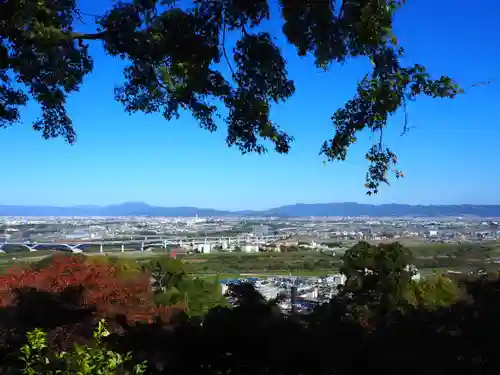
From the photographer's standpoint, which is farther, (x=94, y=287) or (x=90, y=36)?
(x=94, y=287)

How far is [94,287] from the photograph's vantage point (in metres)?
7.79

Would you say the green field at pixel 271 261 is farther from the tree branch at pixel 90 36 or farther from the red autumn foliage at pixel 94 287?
the tree branch at pixel 90 36

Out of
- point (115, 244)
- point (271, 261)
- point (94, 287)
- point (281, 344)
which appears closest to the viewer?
point (281, 344)

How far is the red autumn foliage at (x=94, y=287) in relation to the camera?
7.00 meters

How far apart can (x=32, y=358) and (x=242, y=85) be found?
238 cm

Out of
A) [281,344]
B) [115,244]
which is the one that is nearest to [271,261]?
[115,244]

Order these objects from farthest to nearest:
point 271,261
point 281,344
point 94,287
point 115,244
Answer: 1. point 271,261
2. point 115,244
3. point 94,287
4. point 281,344

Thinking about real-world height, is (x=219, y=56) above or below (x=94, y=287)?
above

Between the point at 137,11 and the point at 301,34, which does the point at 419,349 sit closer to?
the point at 301,34

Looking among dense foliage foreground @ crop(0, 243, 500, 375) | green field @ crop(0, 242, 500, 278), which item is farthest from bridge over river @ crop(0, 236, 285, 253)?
dense foliage foreground @ crop(0, 243, 500, 375)

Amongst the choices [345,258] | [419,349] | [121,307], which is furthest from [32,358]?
[345,258]

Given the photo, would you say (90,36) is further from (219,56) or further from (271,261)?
(271,261)

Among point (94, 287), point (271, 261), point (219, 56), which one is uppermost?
point (219, 56)

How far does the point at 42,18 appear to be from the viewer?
11.1 ft
